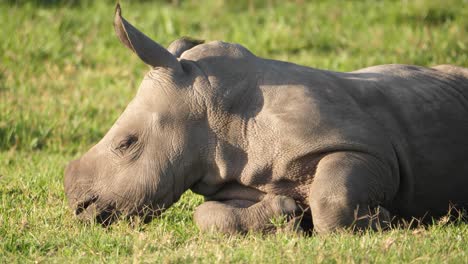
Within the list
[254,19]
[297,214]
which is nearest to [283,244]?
[297,214]

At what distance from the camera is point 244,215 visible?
19.0ft

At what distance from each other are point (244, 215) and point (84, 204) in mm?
1102

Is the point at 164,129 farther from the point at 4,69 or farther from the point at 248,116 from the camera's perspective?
the point at 4,69

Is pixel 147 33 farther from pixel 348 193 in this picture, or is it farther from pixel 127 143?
pixel 348 193

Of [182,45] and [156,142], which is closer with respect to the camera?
[156,142]

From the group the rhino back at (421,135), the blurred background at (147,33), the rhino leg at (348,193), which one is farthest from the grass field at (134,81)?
the rhino back at (421,135)

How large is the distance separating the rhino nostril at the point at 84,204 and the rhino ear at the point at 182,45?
1125 millimetres

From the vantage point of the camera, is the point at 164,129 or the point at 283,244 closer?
the point at 283,244

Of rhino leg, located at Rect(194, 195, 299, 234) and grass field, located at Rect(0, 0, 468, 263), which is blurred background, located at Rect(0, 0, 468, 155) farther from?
rhino leg, located at Rect(194, 195, 299, 234)

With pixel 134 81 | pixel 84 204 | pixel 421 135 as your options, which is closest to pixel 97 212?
pixel 84 204

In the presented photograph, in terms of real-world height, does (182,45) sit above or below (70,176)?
above

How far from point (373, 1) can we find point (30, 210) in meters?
7.54

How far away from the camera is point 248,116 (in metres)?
6.06

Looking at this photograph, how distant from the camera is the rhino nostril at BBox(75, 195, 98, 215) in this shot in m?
6.16
